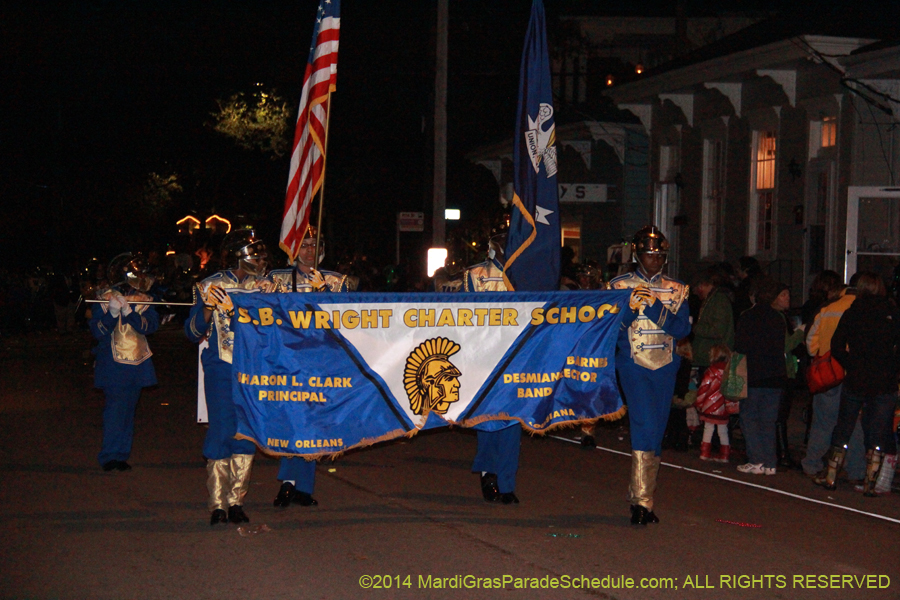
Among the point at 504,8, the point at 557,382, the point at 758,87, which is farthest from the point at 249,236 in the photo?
the point at 504,8

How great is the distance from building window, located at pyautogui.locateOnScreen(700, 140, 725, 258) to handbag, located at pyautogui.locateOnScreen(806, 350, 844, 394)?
34.3ft

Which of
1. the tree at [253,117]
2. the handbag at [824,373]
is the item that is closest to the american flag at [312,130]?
the handbag at [824,373]

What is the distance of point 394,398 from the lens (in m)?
7.82

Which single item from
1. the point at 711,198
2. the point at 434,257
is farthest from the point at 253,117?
the point at 711,198

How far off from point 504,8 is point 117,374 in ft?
93.3

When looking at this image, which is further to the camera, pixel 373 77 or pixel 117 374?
pixel 373 77

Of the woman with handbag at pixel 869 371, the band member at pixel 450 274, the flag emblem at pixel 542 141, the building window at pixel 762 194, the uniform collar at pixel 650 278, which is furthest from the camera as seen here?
the building window at pixel 762 194

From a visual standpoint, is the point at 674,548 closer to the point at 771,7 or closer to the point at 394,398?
the point at 394,398

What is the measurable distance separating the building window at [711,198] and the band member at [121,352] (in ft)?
41.7

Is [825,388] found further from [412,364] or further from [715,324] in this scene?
[412,364]

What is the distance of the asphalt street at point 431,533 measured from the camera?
6320 millimetres

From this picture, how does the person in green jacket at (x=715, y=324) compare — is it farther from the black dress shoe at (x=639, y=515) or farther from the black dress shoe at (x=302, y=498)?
the black dress shoe at (x=302, y=498)

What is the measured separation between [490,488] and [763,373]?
330 centimetres

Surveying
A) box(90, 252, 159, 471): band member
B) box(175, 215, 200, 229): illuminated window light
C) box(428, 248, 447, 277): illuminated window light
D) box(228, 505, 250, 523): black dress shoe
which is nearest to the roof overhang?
box(428, 248, 447, 277): illuminated window light
